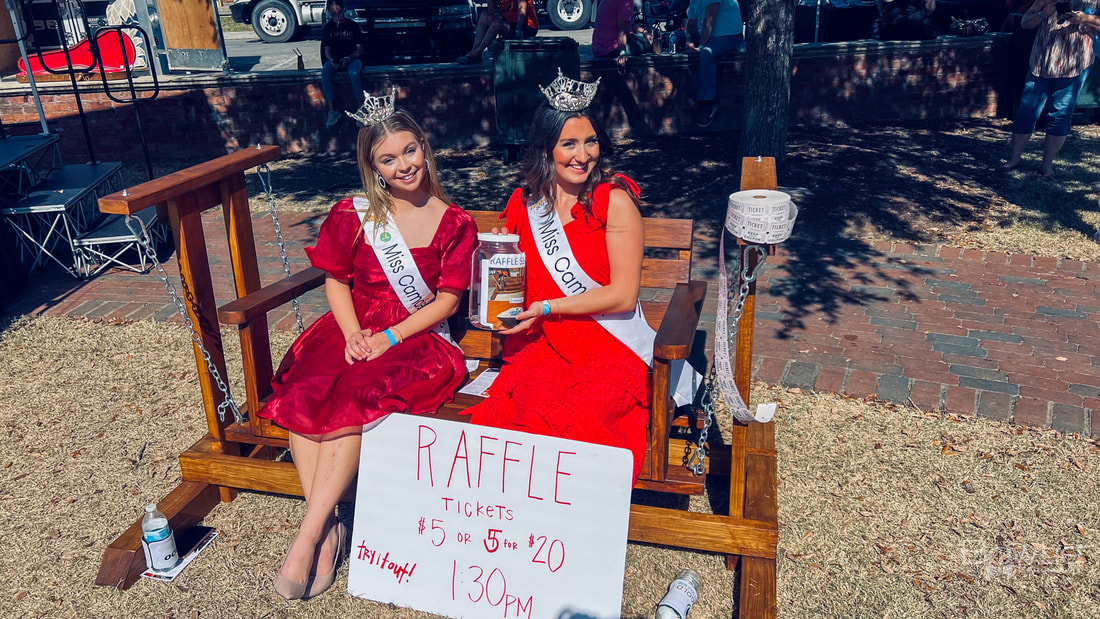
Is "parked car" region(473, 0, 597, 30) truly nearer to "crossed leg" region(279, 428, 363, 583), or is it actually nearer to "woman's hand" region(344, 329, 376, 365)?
"woman's hand" region(344, 329, 376, 365)

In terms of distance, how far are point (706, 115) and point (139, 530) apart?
308 inches

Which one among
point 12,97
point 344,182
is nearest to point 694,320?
Result: point 344,182

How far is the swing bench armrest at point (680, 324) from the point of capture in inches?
102

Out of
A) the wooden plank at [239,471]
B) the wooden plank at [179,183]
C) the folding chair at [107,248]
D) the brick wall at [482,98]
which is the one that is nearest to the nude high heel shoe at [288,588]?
the wooden plank at [239,471]

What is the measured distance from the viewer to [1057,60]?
6.57 meters

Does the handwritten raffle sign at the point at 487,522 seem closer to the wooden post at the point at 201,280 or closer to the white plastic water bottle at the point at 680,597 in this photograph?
the white plastic water bottle at the point at 680,597

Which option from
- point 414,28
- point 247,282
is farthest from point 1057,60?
point 414,28

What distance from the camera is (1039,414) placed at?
152 inches

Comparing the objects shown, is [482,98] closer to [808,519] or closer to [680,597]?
[808,519]

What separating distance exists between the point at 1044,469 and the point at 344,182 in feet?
22.6

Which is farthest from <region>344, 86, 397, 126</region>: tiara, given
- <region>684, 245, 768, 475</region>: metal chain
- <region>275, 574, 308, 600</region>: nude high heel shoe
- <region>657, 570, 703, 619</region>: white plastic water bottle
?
<region>657, 570, 703, 619</region>: white plastic water bottle

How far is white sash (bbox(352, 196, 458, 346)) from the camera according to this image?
308 cm

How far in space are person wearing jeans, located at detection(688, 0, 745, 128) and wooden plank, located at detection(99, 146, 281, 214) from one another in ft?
21.3

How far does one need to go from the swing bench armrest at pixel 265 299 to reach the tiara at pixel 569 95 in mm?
1297
